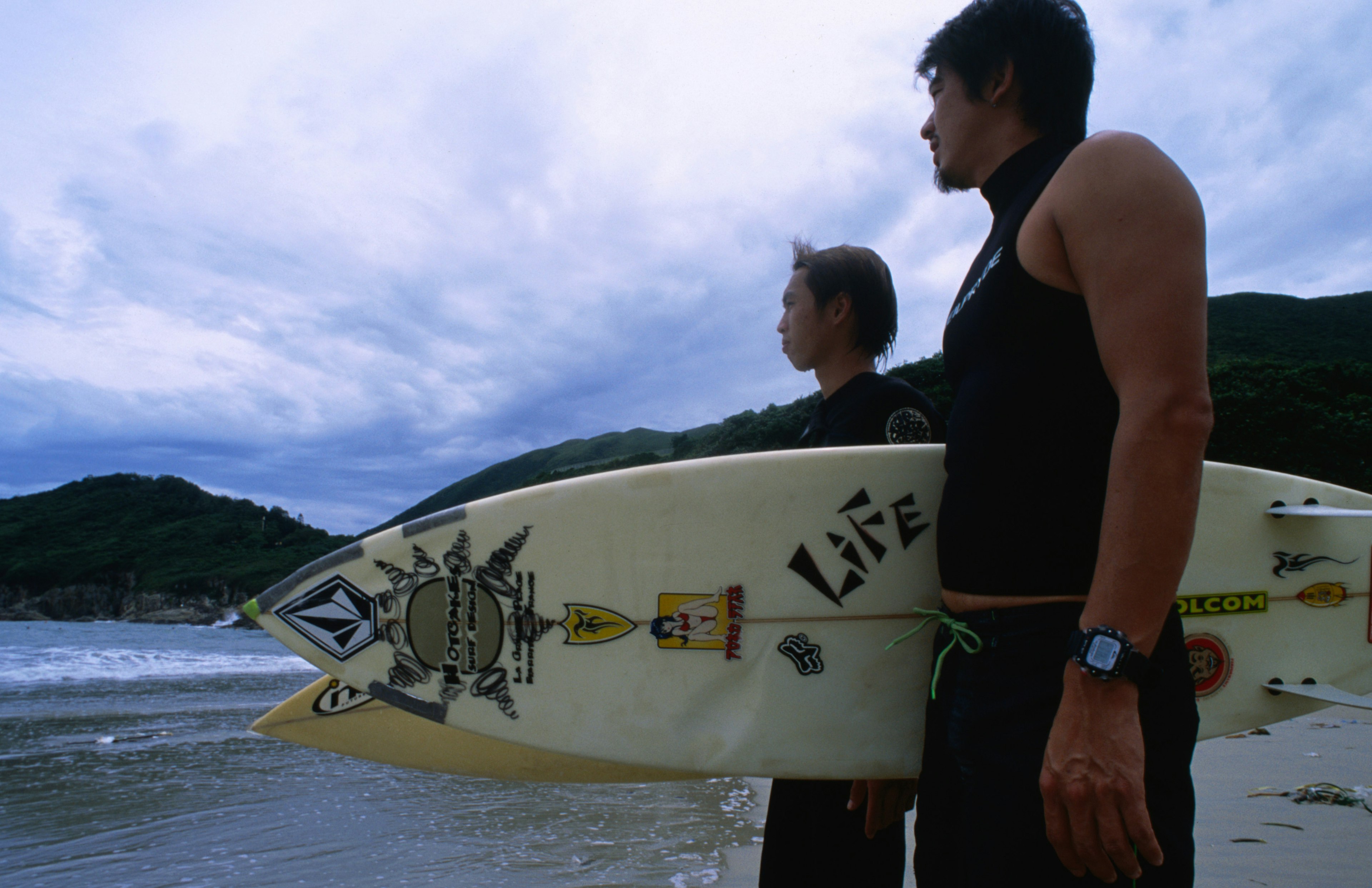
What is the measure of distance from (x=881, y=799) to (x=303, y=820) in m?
2.68

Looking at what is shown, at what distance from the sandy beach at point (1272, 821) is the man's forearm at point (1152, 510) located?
1862 millimetres

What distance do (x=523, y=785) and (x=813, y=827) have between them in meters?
2.70

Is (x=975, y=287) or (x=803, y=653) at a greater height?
(x=975, y=287)

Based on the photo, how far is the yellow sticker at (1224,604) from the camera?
1.56m

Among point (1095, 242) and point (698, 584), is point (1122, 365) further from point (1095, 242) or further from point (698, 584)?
point (698, 584)

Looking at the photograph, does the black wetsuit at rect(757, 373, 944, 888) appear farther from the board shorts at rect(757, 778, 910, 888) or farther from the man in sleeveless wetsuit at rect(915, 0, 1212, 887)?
the man in sleeveless wetsuit at rect(915, 0, 1212, 887)

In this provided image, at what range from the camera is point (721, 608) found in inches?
59.4

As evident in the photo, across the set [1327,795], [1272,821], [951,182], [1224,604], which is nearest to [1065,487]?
[951,182]

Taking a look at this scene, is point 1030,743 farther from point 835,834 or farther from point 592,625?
point 592,625

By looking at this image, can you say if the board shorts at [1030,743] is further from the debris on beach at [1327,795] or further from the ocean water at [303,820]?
the debris on beach at [1327,795]

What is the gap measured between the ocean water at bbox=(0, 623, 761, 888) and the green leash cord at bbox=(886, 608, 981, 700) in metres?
1.59

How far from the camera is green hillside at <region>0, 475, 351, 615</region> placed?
3616 centimetres

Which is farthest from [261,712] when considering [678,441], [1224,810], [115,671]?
[678,441]

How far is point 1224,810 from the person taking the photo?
2.66 meters
